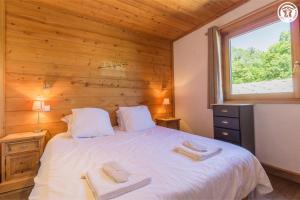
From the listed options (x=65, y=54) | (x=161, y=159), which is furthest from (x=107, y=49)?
(x=161, y=159)

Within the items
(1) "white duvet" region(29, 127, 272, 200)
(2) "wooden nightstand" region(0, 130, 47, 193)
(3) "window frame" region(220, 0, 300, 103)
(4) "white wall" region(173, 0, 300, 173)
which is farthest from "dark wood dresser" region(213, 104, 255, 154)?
(2) "wooden nightstand" region(0, 130, 47, 193)

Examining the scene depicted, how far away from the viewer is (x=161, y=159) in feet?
4.47

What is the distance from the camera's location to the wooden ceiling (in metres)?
2.46

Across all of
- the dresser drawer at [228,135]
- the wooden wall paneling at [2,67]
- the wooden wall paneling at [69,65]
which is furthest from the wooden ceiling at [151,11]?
the dresser drawer at [228,135]

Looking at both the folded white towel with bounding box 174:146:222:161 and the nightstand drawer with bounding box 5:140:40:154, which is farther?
the nightstand drawer with bounding box 5:140:40:154

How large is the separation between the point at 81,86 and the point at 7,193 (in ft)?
5.22

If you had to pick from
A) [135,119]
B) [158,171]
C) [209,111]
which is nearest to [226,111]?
[209,111]

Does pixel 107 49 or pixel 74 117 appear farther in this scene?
pixel 107 49

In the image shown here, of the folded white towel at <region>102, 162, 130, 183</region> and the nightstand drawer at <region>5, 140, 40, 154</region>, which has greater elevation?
the folded white towel at <region>102, 162, 130, 183</region>

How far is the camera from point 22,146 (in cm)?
201

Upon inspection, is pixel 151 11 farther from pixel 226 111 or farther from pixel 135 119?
pixel 226 111

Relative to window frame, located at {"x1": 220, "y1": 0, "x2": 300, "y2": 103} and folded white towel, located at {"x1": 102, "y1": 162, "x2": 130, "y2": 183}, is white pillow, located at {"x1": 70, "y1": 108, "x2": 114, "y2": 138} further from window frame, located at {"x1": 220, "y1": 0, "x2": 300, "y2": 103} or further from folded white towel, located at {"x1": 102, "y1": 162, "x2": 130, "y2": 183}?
window frame, located at {"x1": 220, "y1": 0, "x2": 300, "y2": 103}

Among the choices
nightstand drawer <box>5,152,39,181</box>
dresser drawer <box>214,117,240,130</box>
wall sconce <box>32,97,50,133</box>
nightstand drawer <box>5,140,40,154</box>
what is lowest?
nightstand drawer <box>5,152,39,181</box>

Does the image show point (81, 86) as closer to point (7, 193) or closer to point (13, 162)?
point (13, 162)
